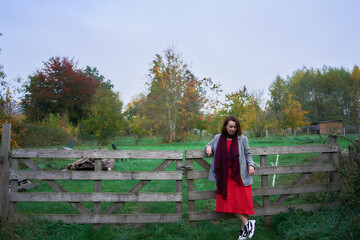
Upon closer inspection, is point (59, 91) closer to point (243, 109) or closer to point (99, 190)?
point (243, 109)

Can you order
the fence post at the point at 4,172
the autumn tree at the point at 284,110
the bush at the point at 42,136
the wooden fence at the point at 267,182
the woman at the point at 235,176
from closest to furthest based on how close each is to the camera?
the woman at the point at 235,176 < the fence post at the point at 4,172 < the wooden fence at the point at 267,182 < the bush at the point at 42,136 < the autumn tree at the point at 284,110

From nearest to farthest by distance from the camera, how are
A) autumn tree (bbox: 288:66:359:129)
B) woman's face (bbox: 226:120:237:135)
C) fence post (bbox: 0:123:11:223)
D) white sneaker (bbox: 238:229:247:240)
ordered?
white sneaker (bbox: 238:229:247:240) < woman's face (bbox: 226:120:237:135) < fence post (bbox: 0:123:11:223) < autumn tree (bbox: 288:66:359:129)

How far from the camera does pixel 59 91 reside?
88.3 ft

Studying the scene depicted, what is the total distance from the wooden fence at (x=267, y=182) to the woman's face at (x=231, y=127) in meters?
0.62

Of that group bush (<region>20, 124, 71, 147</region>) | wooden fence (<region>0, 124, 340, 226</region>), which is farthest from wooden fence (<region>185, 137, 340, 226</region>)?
bush (<region>20, 124, 71, 147</region>)

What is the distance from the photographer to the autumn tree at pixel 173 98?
24.2 meters

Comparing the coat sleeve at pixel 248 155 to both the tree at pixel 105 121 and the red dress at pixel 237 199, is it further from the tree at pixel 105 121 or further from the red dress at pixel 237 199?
the tree at pixel 105 121

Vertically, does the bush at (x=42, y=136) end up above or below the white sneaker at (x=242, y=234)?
above

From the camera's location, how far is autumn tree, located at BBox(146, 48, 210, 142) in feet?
79.6

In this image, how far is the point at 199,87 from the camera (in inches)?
1011

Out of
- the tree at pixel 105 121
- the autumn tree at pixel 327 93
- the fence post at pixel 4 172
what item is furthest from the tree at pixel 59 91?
the autumn tree at pixel 327 93

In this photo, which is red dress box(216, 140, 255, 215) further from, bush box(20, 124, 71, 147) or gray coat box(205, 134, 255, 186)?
bush box(20, 124, 71, 147)

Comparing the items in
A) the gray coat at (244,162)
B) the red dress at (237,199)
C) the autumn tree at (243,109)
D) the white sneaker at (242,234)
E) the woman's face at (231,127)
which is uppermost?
the autumn tree at (243,109)

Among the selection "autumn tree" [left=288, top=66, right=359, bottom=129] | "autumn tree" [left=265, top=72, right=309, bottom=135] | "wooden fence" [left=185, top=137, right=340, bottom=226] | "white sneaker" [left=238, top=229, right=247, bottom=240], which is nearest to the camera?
"white sneaker" [left=238, top=229, right=247, bottom=240]
